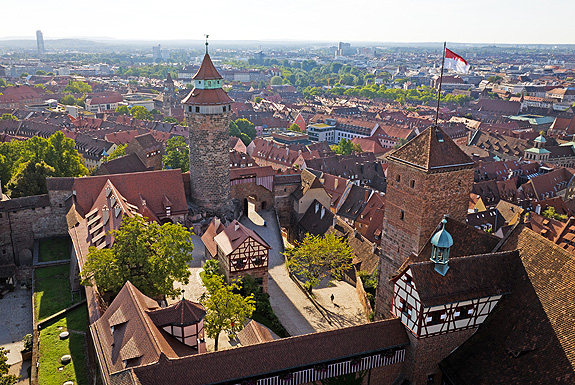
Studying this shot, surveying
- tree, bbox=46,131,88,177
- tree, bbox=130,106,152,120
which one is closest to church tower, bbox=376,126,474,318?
tree, bbox=46,131,88,177

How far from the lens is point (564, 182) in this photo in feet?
276

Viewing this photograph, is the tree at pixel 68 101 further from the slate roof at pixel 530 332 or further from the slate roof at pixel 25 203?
the slate roof at pixel 530 332

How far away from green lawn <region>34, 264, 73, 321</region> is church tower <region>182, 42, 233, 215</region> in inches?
589

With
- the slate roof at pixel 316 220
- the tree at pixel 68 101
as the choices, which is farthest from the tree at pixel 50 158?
the tree at pixel 68 101

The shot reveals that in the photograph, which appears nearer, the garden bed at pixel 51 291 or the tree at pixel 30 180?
the garden bed at pixel 51 291

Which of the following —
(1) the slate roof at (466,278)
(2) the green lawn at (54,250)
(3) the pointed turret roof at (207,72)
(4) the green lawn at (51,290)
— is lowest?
(4) the green lawn at (51,290)

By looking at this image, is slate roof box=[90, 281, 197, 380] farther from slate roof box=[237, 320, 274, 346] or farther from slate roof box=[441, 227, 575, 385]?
slate roof box=[441, 227, 575, 385]

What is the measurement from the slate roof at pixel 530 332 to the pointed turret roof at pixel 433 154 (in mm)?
6137

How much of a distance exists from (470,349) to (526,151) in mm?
86878

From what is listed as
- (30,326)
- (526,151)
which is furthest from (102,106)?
(30,326)

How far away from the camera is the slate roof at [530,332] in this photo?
22.2 m

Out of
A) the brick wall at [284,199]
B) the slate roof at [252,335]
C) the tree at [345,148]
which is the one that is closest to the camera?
the slate roof at [252,335]

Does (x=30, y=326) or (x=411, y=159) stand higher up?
(x=411, y=159)

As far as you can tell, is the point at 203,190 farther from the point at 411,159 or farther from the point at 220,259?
the point at 411,159
